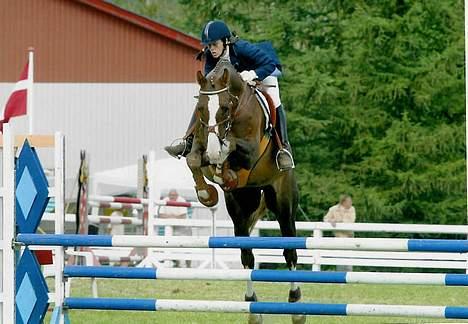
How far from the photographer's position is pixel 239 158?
8.45 metres

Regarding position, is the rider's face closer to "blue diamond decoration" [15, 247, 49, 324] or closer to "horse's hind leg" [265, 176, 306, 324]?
"horse's hind leg" [265, 176, 306, 324]

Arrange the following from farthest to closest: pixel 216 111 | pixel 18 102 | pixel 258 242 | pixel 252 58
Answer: pixel 18 102 → pixel 252 58 → pixel 216 111 → pixel 258 242

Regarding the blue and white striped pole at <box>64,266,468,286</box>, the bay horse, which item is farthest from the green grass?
the blue and white striped pole at <box>64,266,468,286</box>

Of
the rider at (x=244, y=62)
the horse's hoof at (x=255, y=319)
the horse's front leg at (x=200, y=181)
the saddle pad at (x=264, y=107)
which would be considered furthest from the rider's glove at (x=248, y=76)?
the horse's hoof at (x=255, y=319)

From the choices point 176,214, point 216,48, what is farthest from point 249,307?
point 176,214

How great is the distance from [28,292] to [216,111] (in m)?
2.17

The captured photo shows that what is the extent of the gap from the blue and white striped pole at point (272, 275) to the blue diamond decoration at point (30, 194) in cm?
34

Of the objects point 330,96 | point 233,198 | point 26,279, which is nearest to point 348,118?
point 330,96

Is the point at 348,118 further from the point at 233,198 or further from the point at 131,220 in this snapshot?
the point at 233,198

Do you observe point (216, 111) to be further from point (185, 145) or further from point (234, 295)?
point (234, 295)

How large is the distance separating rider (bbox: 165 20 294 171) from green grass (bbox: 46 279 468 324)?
140cm

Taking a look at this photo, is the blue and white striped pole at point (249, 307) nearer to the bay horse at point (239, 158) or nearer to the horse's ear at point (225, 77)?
the bay horse at point (239, 158)

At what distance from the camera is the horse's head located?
8125 millimetres

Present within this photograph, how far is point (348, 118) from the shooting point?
87.6 ft
